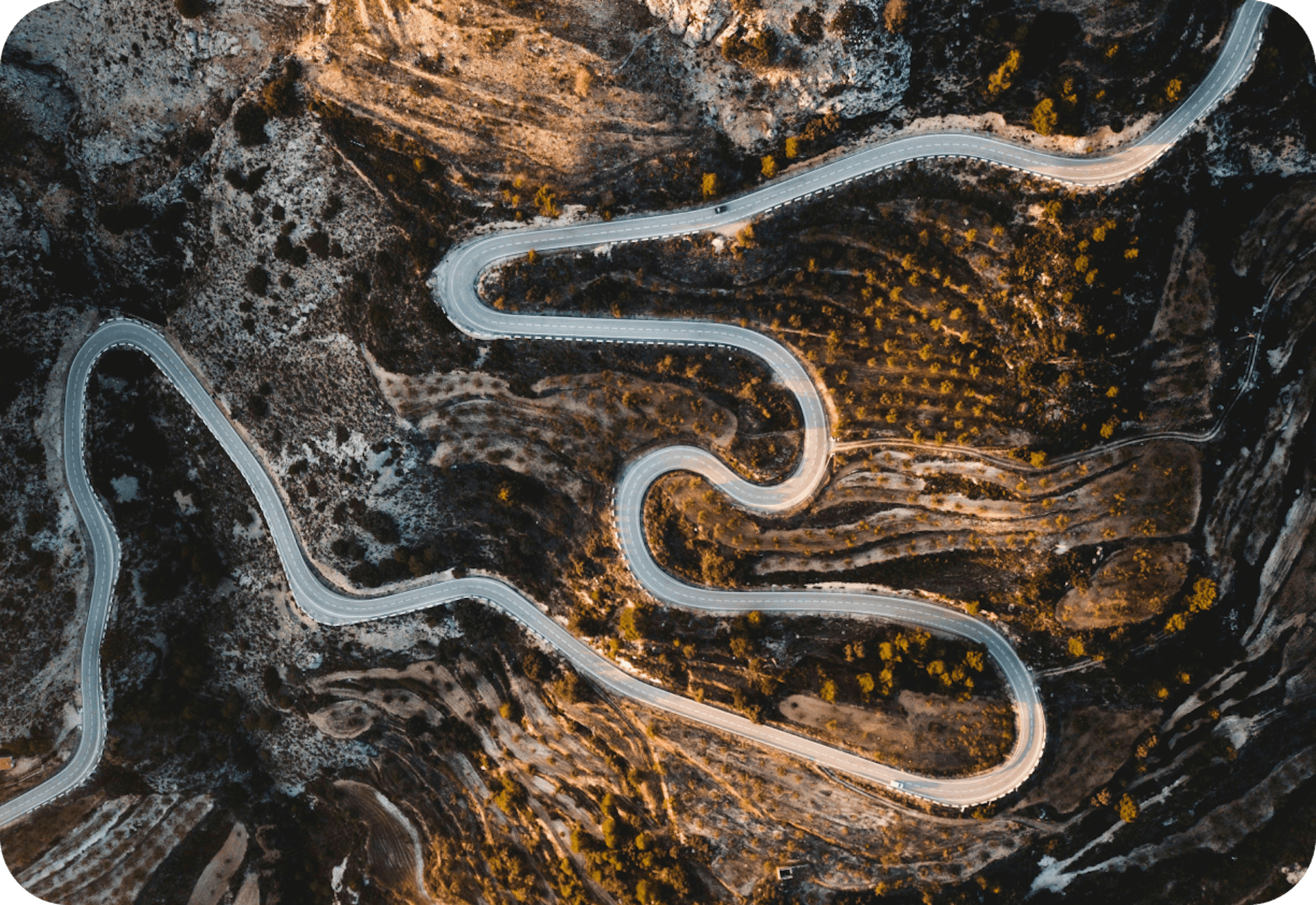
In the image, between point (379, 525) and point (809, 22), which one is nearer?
point (809, 22)

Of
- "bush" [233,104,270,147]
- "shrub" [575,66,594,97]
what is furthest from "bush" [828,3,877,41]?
"bush" [233,104,270,147]

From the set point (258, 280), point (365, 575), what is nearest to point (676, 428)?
point (365, 575)

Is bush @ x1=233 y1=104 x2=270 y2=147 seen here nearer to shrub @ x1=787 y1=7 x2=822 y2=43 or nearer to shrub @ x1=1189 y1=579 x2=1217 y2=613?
shrub @ x1=787 y1=7 x2=822 y2=43

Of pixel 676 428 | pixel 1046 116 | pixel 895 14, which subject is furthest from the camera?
pixel 676 428

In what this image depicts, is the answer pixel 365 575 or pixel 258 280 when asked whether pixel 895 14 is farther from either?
pixel 365 575

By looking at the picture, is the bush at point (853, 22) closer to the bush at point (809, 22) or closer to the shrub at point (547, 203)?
the bush at point (809, 22)

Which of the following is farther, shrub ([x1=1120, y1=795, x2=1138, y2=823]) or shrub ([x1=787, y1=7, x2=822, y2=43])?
shrub ([x1=1120, y1=795, x2=1138, y2=823])
